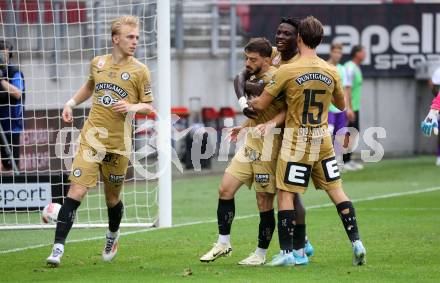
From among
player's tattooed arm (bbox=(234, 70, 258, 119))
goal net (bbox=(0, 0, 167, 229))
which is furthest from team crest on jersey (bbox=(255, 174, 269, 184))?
goal net (bbox=(0, 0, 167, 229))

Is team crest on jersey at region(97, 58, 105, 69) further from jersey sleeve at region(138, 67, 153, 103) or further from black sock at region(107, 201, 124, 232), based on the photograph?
black sock at region(107, 201, 124, 232)

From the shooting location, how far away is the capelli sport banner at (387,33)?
22484mm

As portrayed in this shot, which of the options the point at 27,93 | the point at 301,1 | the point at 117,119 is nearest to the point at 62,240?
the point at 117,119

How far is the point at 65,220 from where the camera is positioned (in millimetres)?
9562

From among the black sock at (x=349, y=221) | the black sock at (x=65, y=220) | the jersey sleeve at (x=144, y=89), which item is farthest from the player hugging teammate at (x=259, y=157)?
the black sock at (x=65, y=220)

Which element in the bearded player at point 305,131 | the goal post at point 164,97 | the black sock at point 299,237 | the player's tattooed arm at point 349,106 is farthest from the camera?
the player's tattooed arm at point 349,106

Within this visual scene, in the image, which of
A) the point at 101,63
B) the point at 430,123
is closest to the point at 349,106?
the point at 430,123

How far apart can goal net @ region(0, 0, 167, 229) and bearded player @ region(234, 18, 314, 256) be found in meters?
3.31

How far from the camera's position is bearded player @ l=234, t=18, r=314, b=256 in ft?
30.5

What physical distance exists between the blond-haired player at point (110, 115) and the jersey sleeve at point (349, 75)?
33.8ft

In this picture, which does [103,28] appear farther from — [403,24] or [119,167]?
[403,24]

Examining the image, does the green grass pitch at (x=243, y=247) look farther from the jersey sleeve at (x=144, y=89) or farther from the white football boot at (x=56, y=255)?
the jersey sleeve at (x=144, y=89)

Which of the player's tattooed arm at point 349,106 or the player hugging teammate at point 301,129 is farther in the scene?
the player's tattooed arm at point 349,106

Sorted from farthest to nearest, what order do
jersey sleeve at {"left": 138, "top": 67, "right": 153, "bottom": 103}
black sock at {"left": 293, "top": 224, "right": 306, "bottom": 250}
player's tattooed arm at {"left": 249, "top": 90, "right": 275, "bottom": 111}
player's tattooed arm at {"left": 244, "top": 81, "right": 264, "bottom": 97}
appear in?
1. jersey sleeve at {"left": 138, "top": 67, "right": 153, "bottom": 103}
2. black sock at {"left": 293, "top": 224, "right": 306, "bottom": 250}
3. player's tattooed arm at {"left": 244, "top": 81, "right": 264, "bottom": 97}
4. player's tattooed arm at {"left": 249, "top": 90, "right": 275, "bottom": 111}
